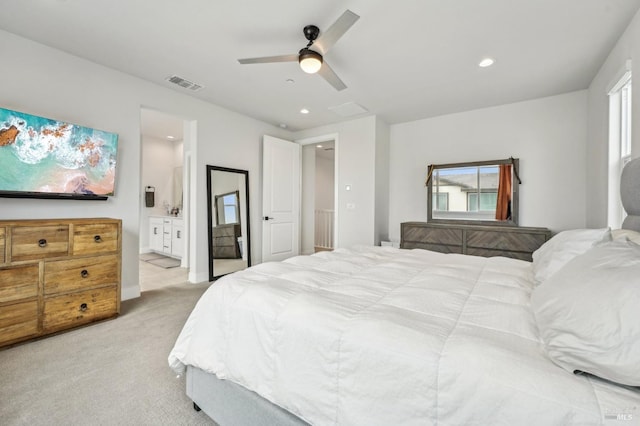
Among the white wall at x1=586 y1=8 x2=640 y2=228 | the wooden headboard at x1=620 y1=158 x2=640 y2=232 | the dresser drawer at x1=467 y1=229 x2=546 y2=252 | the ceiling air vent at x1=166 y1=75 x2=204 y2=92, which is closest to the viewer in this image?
the wooden headboard at x1=620 y1=158 x2=640 y2=232

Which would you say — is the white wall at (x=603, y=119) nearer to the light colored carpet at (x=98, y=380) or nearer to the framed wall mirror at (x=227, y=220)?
the light colored carpet at (x=98, y=380)

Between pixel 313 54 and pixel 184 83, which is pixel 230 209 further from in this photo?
pixel 313 54

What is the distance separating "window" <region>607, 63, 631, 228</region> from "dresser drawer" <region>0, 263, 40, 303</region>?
5259 millimetres

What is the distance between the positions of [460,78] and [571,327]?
3220mm

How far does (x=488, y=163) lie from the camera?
406cm

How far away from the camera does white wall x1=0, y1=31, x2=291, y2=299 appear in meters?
2.56

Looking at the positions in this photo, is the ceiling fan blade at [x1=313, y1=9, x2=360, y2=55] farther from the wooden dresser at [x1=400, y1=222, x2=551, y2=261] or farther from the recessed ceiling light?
the wooden dresser at [x1=400, y1=222, x2=551, y2=261]

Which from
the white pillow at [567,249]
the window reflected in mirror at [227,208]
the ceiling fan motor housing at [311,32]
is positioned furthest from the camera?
the window reflected in mirror at [227,208]

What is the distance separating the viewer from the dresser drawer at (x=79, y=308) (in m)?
2.34

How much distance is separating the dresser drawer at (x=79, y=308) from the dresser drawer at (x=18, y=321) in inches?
2.7

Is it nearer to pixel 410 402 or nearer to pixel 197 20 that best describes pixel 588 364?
pixel 410 402

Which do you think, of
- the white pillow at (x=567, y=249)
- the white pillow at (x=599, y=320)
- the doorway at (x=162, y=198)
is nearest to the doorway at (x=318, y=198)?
the doorway at (x=162, y=198)

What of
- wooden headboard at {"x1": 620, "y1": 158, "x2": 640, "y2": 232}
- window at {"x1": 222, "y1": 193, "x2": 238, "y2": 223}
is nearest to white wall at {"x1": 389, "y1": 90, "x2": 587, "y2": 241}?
wooden headboard at {"x1": 620, "y1": 158, "x2": 640, "y2": 232}

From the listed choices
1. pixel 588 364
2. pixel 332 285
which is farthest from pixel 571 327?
pixel 332 285
